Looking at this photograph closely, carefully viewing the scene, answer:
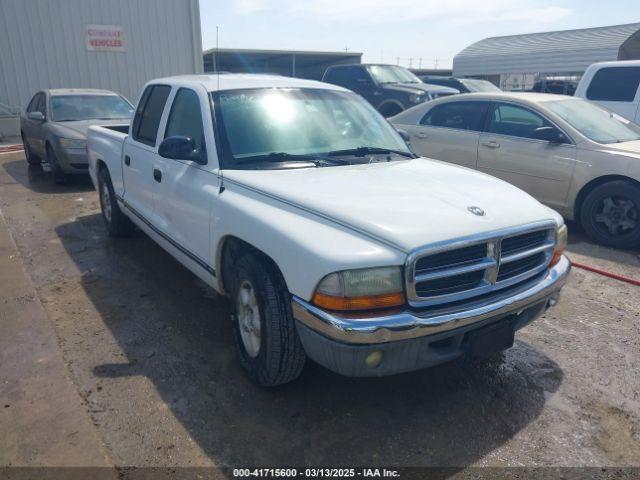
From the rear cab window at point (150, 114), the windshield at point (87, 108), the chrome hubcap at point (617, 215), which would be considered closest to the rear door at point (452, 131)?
the chrome hubcap at point (617, 215)

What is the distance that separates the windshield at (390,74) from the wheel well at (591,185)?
28.7 ft

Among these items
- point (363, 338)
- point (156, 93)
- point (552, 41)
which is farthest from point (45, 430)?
point (552, 41)

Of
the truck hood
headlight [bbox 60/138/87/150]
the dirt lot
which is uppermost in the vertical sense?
the truck hood

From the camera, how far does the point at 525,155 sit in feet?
20.6

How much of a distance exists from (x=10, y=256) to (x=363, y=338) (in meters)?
4.53

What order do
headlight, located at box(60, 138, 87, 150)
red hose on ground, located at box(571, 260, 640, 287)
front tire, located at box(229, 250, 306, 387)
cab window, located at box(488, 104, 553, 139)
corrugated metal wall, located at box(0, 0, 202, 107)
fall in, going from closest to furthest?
front tire, located at box(229, 250, 306, 387) < red hose on ground, located at box(571, 260, 640, 287) < cab window, located at box(488, 104, 553, 139) < headlight, located at box(60, 138, 87, 150) < corrugated metal wall, located at box(0, 0, 202, 107)

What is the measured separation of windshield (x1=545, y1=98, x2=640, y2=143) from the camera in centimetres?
603

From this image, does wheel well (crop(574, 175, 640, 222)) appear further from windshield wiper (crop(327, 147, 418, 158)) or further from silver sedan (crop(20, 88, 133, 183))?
silver sedan (crop(20, 88, 133, 183))

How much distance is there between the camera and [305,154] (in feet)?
11.4

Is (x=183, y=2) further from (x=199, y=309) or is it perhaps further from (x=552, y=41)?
(x=552, y=41)

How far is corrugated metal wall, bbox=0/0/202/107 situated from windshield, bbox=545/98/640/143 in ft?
42.5

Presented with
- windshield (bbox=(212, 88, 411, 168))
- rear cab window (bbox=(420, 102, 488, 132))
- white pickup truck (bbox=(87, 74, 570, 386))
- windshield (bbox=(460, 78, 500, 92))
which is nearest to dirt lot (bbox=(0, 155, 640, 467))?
white pickup truck (bbox=(87, 74, 570, 386))

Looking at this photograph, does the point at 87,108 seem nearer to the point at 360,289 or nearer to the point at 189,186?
the point at 189,186

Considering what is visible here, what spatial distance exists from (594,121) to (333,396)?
5172mm
